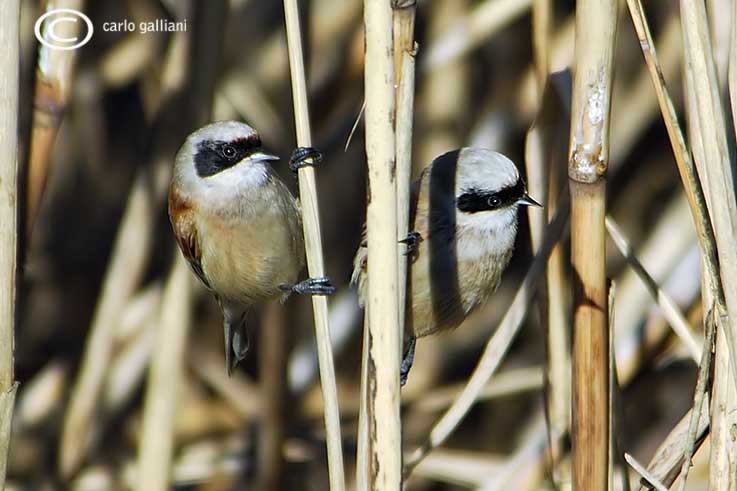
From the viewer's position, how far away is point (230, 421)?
264cm

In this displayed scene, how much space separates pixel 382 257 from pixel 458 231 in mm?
557

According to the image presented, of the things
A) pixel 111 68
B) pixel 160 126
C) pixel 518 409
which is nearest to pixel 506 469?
pixel 518 409

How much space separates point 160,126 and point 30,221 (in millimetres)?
468

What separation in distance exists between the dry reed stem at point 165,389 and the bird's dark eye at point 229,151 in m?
0.32

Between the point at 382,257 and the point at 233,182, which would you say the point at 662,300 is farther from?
the point at 233,182

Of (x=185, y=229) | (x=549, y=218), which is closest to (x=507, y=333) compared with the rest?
(x=549, y=218)

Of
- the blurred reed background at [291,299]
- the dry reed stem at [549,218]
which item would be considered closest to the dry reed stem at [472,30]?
the blurred reed background at [291,299]

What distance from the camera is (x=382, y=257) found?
1.23 metres

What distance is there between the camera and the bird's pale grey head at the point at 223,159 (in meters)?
1.75

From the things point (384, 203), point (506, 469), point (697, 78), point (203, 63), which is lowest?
point (506, 469)

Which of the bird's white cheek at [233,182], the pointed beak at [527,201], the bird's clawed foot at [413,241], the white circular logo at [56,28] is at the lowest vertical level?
the bird's clawed foot at [413,241]

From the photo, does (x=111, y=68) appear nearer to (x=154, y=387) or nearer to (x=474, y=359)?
(x=154, y=387)

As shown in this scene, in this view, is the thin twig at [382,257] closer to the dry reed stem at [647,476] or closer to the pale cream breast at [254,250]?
the dry reed stem at [647,476]

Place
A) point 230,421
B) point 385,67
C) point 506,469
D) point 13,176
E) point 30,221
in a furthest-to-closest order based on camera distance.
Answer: point 230,421, point 506,469, point 30,221, point 13,176, point 385,67
